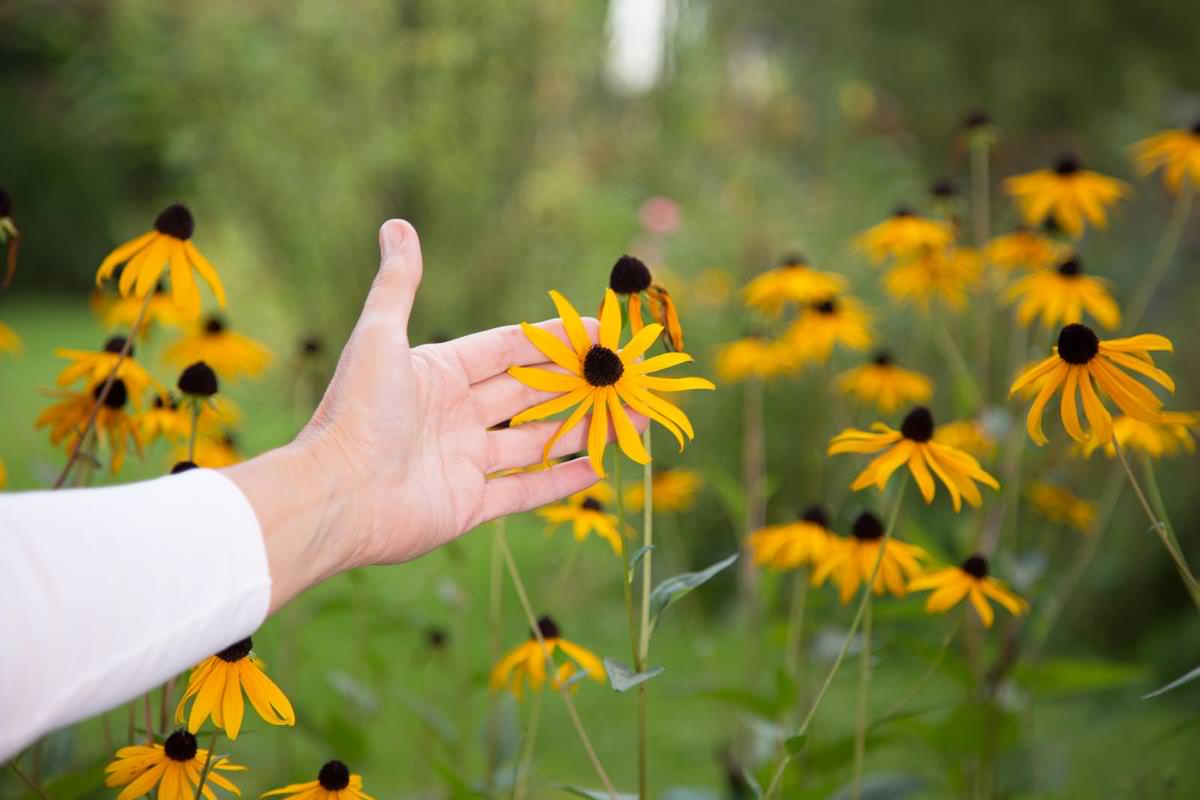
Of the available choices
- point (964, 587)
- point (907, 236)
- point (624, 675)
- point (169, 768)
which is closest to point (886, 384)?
point (907, 236)

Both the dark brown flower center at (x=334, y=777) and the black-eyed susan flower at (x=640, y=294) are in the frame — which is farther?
the black-eyed susan flower at (x=640, y=294)

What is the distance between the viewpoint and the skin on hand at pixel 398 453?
105cm

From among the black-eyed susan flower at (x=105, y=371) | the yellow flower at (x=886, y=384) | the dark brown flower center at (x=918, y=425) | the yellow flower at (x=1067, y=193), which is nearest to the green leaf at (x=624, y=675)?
the dark brown flower center at (x=918, y=425)

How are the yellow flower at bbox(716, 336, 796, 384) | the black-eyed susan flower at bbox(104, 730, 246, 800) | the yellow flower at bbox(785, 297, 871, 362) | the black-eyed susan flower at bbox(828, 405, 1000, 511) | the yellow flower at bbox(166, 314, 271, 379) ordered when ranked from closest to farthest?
the black-eyed susan flower at bbox(104, 730, 246, 800) → the black-eyed susan flower at bbox(828, 405, 1000, 511) → the yellow flower at bbox(166, 314, 271, 379) → the yellow flower at bbox(785, 297, 871, 362) → the yellow flower at bbox(716, 336, 796, 384)

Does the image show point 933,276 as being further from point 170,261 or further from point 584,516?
point 170,261

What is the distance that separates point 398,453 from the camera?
1163mm

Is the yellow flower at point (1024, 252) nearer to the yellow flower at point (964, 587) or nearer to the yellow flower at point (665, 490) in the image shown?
the yellow flower at point (665, 490)

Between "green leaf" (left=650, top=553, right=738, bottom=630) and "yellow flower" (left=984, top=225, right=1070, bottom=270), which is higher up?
"yellow flower" (left=984, top=225, right=1070, bottom=270)

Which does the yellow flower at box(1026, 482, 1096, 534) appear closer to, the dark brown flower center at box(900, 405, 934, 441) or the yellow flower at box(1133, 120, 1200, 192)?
the yellow flower at box(1133, 120, 1200, 192)

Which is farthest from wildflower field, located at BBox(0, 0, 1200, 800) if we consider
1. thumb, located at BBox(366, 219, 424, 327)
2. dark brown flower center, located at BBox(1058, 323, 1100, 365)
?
thumb, located at BBox(366, 219, 424, 327)

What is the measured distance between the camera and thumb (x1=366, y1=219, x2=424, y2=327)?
1.16m

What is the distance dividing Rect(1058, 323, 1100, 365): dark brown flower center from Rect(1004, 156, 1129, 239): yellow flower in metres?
0.90

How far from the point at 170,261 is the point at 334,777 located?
2.04 ft

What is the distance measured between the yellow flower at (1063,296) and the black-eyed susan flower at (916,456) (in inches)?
25.5
